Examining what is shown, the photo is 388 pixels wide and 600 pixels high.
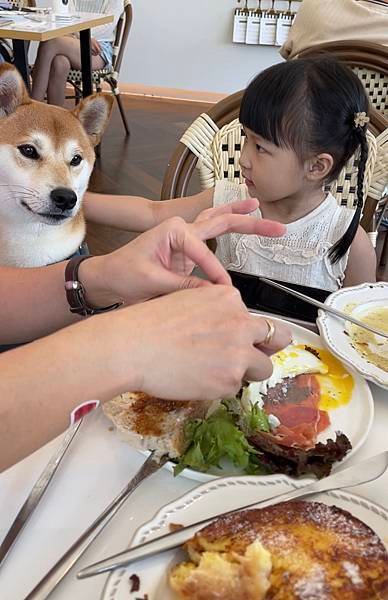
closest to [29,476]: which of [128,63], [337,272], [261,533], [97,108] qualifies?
[261,533]

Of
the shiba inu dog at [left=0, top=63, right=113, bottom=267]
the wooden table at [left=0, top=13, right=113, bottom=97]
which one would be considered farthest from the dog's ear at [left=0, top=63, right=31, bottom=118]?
the wooden table at [left=0, top=13, right=113, bottom=97]

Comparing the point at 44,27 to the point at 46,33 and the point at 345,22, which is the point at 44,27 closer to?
the point at 46,33

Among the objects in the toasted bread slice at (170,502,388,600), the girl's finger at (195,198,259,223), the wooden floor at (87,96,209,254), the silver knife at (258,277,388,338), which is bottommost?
the wooden floor at (87,96,209,254)

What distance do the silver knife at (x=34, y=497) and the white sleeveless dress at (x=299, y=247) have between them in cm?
76

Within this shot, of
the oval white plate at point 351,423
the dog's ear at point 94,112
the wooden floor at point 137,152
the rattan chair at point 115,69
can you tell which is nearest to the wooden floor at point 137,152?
the wooden floor at point 137,152

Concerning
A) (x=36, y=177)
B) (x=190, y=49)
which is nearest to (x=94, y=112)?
(x=36, y=177)

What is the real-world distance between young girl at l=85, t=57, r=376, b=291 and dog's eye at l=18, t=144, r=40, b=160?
19 centimetres

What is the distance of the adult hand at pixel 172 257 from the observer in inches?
24.8

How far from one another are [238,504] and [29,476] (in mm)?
202

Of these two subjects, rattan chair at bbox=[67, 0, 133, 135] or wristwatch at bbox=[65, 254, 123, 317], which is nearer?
wristwatch at bbox=[65, 254, 123, 317]

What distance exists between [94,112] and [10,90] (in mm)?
235

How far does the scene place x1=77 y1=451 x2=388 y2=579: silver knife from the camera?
43 centimetres

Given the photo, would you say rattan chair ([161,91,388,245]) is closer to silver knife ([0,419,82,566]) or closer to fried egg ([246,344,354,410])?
fried egg ([246,344,354,410])

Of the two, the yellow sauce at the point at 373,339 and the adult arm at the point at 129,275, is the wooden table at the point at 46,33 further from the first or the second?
the yellow sauce at the point at 373,339
